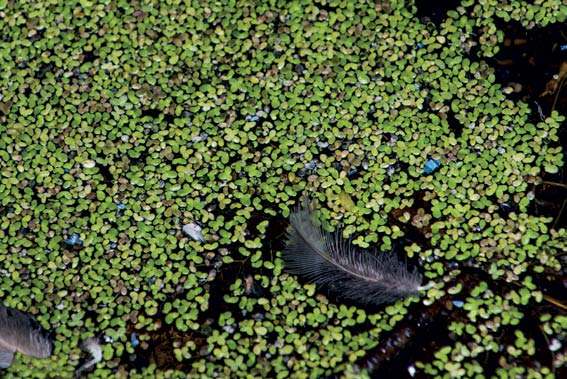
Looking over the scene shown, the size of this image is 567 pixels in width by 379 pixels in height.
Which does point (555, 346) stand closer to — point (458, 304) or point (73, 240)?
point (458, 304)

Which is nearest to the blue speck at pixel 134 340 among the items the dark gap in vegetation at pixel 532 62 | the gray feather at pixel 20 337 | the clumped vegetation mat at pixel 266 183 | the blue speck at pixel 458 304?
the clumped vegetation mat at pixel 266 183

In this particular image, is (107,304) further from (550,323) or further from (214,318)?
(550,323)

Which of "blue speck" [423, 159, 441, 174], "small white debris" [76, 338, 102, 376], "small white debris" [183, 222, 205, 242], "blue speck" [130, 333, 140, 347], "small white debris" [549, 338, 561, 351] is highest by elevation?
"blue speck" [423, 159, 441, 174]

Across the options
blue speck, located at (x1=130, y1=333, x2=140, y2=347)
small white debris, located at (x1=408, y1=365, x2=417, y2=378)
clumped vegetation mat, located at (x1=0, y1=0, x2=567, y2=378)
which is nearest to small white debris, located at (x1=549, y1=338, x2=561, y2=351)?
clumped vegetation mat, located at (x1=0, y1=0, x2=567, y2=378)

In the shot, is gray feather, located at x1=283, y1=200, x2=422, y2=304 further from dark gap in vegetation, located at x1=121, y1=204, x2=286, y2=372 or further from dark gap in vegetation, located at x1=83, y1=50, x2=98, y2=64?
dark gap in vegetation, located at x1=83, y1=50, x2=98, y2=64

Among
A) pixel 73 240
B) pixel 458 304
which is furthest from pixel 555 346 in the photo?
pixel 73 240
